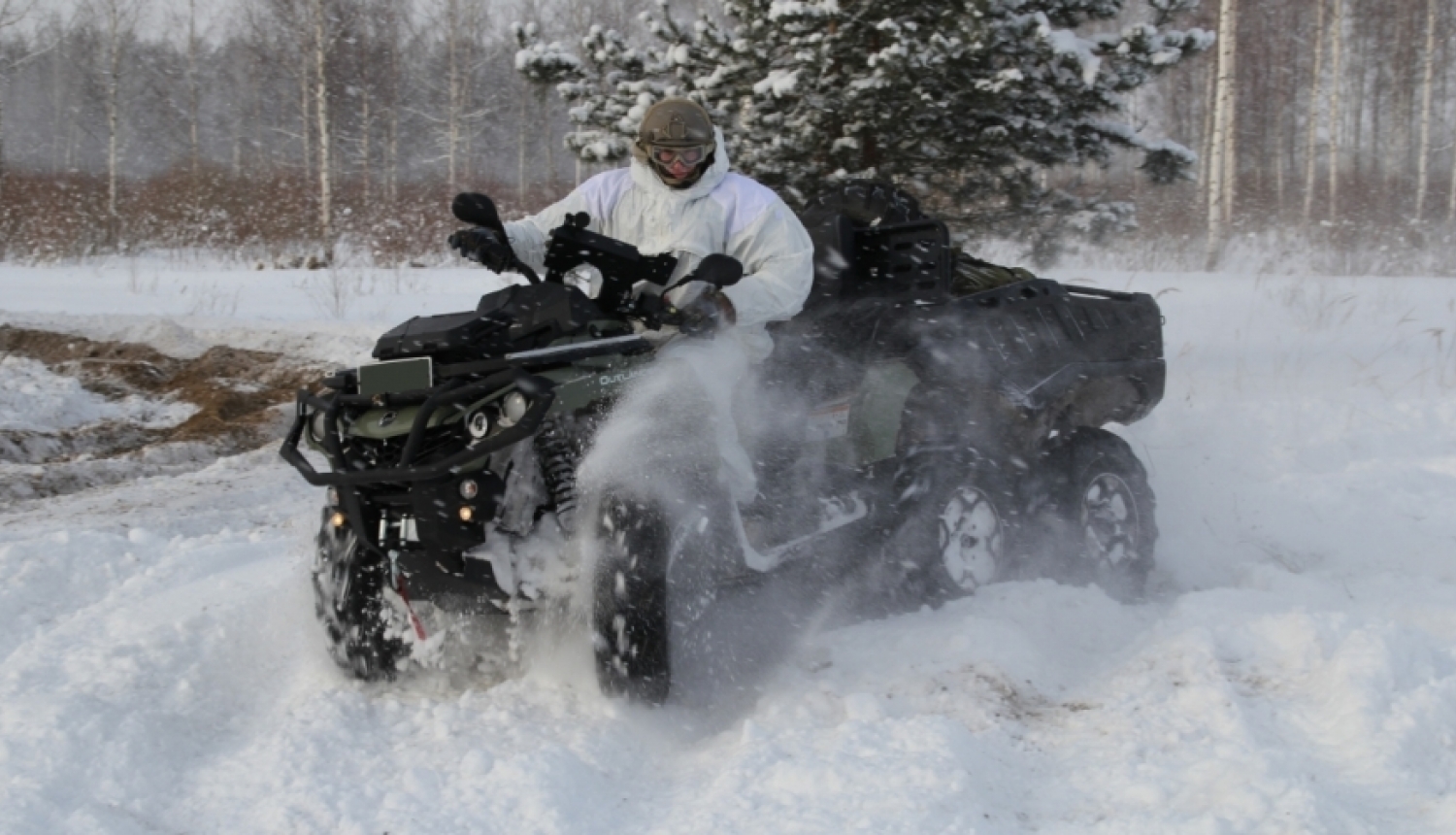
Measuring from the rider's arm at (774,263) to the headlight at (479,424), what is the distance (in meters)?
1.19

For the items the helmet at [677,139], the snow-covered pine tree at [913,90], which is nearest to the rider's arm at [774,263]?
the helmet at [677,139]

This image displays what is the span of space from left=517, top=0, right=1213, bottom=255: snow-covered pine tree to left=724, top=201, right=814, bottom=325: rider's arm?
10.5 feet

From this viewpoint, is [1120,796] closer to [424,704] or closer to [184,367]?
[424,704]

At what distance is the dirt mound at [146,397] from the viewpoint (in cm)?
727

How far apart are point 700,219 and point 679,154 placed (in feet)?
0.83

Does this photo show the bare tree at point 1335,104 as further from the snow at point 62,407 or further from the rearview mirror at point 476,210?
the rearview mirror at point 476,210

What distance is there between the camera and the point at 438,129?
140ft

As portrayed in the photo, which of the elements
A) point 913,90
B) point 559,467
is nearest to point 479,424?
point 559,467

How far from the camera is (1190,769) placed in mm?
3406

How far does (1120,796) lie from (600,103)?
6550mm

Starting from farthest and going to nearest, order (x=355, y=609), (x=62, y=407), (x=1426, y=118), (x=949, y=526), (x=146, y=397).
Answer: (x=1426, y=118), (x=146, y=397), (x=62, y=407), (x=949, y=526), (x=355, y=609)

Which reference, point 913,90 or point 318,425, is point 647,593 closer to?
point 318,425

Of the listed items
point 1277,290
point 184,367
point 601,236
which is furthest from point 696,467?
point 1277,290

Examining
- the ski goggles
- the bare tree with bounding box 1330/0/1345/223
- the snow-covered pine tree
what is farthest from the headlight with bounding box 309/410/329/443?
the bare tree with bounding box 1330/0/1345/223
